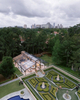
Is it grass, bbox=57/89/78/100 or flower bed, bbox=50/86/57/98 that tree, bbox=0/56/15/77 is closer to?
flower bed, bbox=50/86/57/98

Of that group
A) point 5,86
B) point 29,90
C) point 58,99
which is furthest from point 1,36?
point 58,99

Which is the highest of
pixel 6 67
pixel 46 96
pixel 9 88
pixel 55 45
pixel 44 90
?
pixel 55 45

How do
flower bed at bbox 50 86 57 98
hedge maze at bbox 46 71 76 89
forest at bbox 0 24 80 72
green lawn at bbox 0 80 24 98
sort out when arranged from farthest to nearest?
forest at bbox 0 24 80 72, hedge maze at bbox 46 71 76 89, green lawn at bbox 0 80 24 98, flower bed at bbox 50 86 57 98

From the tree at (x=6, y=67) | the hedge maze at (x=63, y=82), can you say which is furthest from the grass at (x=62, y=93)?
the tree at (x=6, y=67)

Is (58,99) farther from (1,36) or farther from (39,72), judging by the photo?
(1,36)

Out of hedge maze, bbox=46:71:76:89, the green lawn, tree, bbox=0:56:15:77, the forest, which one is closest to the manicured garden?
hedge maze, bbox=46:71:76:89

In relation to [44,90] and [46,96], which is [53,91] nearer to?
[44,90]

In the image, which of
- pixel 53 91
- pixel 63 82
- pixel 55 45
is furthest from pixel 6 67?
pixel 55 45

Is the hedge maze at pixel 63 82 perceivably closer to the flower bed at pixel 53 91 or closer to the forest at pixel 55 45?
the flower bed at pixel 53 91
